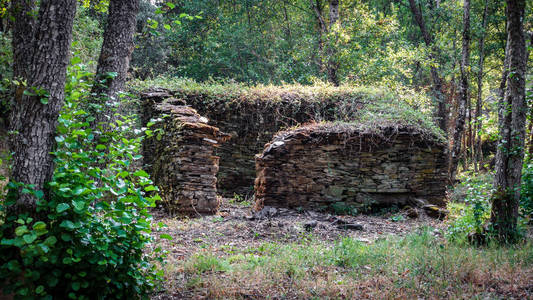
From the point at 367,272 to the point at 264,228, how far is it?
245 cm

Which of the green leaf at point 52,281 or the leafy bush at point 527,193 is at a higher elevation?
the leafy bush at point 527,193

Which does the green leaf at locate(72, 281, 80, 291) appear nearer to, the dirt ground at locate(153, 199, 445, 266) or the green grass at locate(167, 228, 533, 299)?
the green grass at locate(167, 228, 533, 299)

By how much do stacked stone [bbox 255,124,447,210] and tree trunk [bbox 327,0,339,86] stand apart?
732 centimetres

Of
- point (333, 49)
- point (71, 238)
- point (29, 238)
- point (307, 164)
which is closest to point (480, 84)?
point (333, 49)

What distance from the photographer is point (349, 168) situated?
839cm

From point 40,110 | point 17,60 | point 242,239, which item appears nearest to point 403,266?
point 242,239

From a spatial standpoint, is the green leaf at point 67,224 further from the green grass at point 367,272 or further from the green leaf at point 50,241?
the green grass at point 367,272

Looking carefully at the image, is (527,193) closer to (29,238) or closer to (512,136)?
(512,136)

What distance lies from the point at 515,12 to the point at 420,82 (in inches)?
716

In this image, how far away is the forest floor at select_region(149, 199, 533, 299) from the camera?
340 centimetres

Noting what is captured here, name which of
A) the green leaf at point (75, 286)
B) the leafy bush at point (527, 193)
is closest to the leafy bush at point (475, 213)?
the leafy bush at point (527, 193)

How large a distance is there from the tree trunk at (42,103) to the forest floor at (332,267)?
5.14ft

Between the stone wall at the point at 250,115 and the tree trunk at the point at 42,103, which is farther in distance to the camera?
the stone wall at the point at 250,115

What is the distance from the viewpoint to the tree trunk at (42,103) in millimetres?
2500
